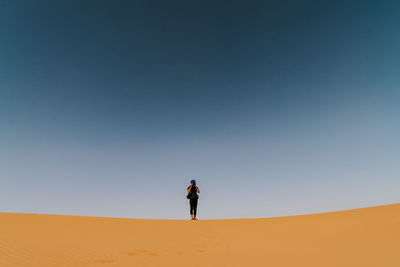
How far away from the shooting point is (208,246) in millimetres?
6734

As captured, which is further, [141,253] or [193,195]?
[193,195]

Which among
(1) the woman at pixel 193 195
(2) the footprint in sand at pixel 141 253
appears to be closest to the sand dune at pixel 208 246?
(2) the footprint in sand at pixel 141 253

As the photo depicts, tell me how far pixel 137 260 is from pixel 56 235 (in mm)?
4908

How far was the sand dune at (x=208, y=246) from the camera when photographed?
212 inches

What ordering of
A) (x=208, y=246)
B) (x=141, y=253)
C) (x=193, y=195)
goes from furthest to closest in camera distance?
(x=193, y=195), (x=208, y=246), (x=141, y=253)

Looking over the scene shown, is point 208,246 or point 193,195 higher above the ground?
point 193,195

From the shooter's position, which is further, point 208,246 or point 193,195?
point 193,195

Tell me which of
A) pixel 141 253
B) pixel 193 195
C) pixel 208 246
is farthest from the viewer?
pixel 193 195

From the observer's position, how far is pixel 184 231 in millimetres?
8664

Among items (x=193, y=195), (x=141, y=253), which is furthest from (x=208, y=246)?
(x=193, y=195)

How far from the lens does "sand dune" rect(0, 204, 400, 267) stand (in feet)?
17.6

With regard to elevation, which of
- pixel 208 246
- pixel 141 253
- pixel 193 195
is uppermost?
pixel 193 195

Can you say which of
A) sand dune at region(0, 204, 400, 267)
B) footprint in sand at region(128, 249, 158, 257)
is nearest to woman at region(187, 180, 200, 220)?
sand dune at region(0, 204, 400, 267)

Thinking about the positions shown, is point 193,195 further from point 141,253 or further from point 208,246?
point 141,253
